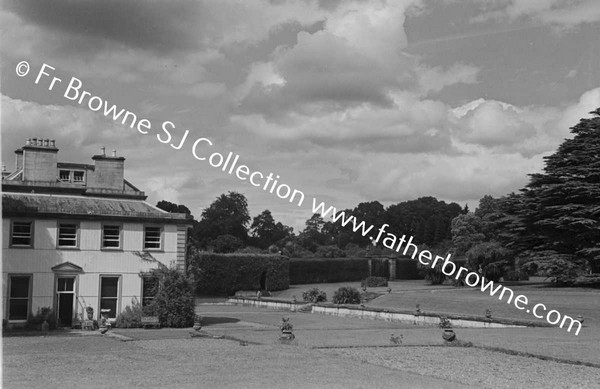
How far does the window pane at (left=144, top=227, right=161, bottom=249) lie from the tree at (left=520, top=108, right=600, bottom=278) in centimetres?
2511

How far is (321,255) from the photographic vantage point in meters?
82.2

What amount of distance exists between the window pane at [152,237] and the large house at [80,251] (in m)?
0.05

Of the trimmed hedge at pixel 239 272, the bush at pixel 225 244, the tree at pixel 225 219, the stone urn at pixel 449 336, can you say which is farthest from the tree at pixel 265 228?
the stone urn at pixel 449 336

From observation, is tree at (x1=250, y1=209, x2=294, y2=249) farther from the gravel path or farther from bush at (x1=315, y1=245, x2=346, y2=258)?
the gravel path

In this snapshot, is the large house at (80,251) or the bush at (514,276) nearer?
the large house at (80,251)

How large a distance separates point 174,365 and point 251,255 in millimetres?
45644

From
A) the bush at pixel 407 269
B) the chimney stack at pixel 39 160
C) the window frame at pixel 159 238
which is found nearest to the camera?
the window frame at pixel 159 238

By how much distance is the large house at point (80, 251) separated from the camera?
3234 centimetres

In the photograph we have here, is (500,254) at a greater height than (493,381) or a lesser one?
greater

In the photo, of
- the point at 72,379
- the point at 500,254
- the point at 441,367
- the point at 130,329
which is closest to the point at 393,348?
the point at 441,367

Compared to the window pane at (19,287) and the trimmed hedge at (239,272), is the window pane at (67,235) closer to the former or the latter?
the window pane at (19,287)

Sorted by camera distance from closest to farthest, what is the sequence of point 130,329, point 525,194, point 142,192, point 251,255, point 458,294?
point 130,329, point 142,192, point 458,294, point 525,194, point 251,255

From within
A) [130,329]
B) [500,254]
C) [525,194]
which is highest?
[525,194]

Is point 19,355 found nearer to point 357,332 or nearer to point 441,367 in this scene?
point 441,367
